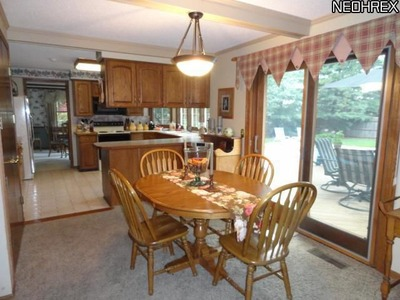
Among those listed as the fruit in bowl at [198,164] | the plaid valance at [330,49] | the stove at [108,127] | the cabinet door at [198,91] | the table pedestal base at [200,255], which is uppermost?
the plaid valance at [330,49]

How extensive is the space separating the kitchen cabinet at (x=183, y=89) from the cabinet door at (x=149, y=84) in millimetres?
96

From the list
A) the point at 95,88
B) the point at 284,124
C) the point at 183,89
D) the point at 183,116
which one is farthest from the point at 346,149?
the point at 95,88

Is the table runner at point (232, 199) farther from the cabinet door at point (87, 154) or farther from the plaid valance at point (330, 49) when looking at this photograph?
the cabinet door at point (87, 154)

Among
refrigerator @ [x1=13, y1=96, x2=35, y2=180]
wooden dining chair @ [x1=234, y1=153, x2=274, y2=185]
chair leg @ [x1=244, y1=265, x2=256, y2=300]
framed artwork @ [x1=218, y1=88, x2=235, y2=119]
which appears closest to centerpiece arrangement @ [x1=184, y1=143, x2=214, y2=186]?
wooden dining chair @ [x1=234, y1=153, x2=274, y2=185]

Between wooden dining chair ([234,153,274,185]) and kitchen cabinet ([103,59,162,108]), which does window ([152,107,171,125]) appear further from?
wooden dining chair ([234,153,274,185])

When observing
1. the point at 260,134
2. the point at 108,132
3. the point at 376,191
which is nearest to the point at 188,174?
the point at 260,134

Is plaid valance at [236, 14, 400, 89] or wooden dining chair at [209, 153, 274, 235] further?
wooden dining chair at [209, 153, 274, 235]

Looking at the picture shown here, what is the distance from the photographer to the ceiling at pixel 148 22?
90.0 inches

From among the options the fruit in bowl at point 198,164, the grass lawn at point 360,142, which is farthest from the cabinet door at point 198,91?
the grass lawn at point 360,142

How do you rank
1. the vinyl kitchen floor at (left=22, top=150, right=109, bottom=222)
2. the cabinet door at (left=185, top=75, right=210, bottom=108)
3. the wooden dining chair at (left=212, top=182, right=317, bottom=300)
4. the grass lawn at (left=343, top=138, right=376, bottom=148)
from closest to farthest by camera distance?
A: the wooden dining chair at (left=212, top=182, right=317, bottom=300) < the grass lawn at (left=343, top=138, right=376, bottom=148) < the vinyl kitchen floor at (left=22, top=150, right=109, bottom=222) < the cabinet door at (left=185, top=75, right=210, bottom=108)

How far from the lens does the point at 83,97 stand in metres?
6.21

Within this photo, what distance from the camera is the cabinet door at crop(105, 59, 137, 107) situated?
3.71m

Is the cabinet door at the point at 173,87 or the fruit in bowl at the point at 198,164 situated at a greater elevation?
the cabinet door at the point at 173,87

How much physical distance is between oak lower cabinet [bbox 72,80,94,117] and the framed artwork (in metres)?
3.58
